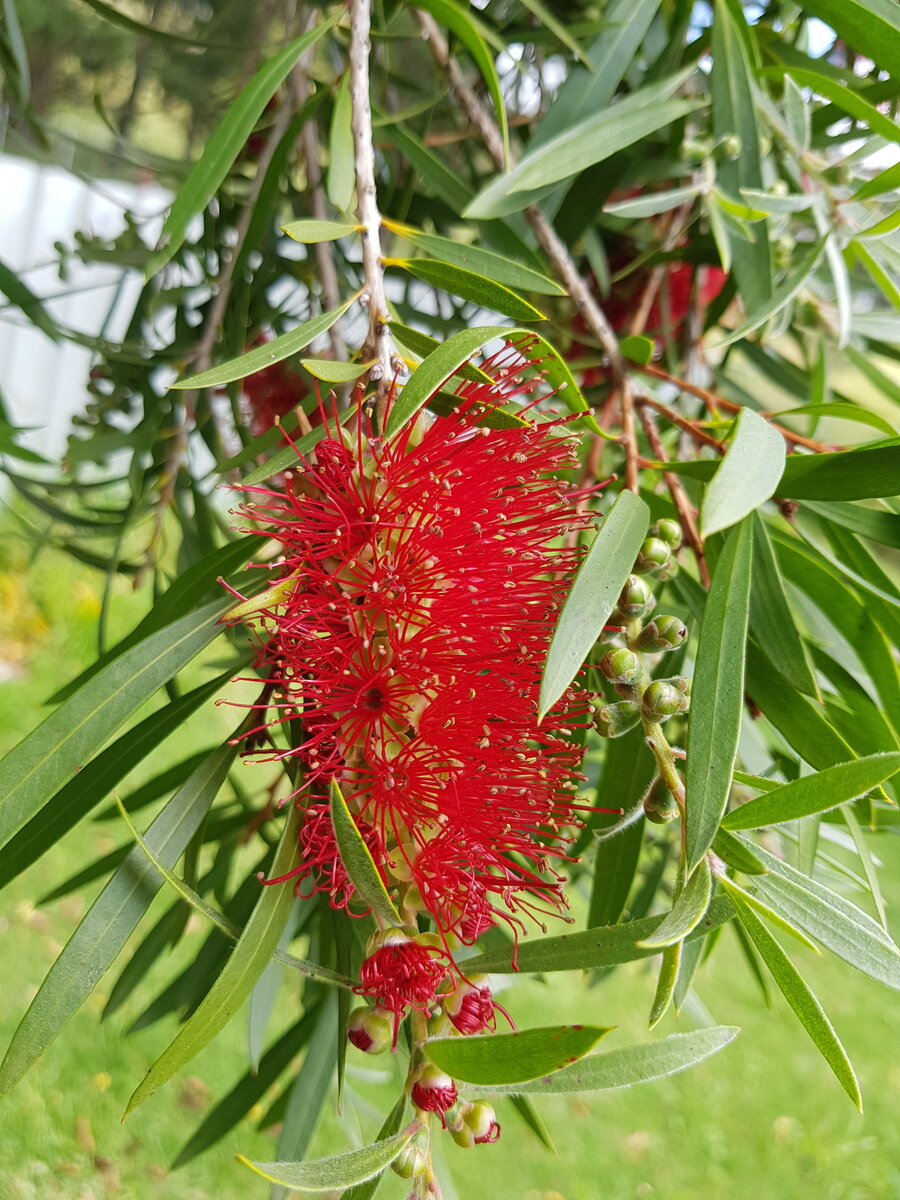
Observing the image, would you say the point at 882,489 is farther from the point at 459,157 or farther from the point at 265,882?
the point at 459,157

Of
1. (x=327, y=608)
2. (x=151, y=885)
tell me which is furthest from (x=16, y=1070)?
(x=327, y=608)

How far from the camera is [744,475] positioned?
0.36 m

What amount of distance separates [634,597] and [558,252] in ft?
0.98

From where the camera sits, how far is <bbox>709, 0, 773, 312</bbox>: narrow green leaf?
22.7 inches

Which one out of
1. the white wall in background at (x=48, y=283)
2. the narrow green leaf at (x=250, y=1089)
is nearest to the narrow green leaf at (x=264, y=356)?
the narrow green leaf at (x=250, y=1089)

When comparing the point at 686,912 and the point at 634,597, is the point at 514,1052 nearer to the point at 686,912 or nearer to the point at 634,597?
the point at 686,912

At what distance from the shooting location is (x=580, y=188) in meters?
0.65

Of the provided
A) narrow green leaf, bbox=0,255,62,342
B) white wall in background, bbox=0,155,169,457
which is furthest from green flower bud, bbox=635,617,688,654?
white wall in background, bbox=0,155,169,457

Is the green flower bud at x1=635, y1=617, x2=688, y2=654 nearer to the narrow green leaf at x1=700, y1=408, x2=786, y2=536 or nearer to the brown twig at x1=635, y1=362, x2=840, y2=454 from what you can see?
the narrow green leaf at x1=700, y1=408, x2=786, y2=536

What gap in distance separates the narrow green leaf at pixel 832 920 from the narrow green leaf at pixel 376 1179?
6.5 inches

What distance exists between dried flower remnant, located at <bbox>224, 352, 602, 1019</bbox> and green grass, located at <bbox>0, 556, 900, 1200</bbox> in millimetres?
1003

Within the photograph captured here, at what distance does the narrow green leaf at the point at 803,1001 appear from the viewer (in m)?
0.33

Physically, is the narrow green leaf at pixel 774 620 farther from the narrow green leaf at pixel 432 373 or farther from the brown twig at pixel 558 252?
the narrow green leaf at pixel 432 373

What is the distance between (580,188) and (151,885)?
1.68ft
